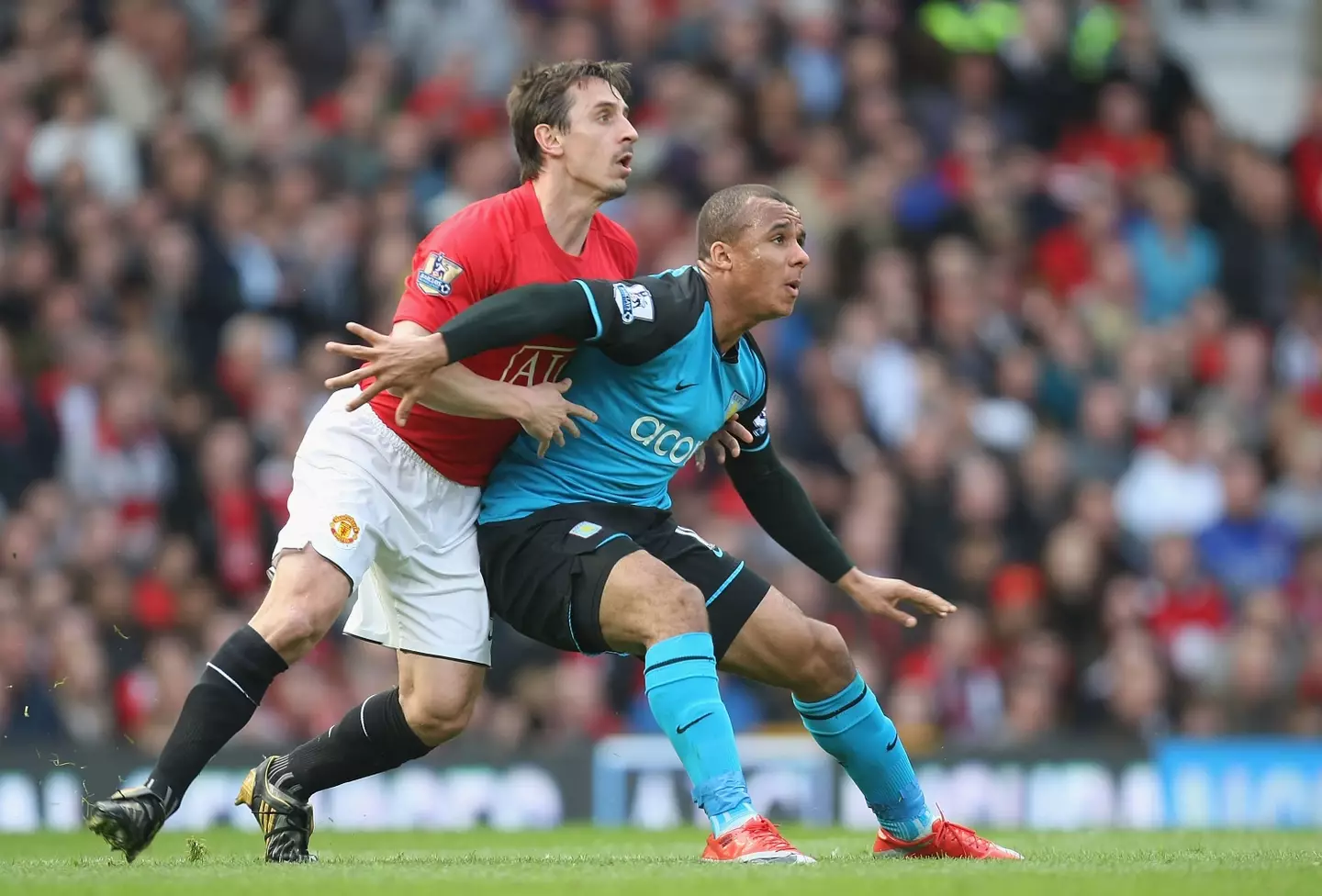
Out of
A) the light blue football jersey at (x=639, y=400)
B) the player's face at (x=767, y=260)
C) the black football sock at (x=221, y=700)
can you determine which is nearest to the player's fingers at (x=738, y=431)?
the light blue football jersey at (x=639, y=400)

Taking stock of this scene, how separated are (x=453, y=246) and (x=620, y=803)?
5.11m

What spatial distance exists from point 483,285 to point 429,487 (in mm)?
735

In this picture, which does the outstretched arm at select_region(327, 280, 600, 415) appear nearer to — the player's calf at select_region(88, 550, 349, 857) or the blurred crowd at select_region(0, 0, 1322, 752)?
the player's calf at select_region(88, 550, 349, 857)

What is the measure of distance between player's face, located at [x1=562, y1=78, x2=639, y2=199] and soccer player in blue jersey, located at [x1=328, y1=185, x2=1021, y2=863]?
385 mm

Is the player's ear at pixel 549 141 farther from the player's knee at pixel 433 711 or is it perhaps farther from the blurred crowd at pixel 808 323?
the blurred crowd at pixel 808 323

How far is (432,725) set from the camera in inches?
267

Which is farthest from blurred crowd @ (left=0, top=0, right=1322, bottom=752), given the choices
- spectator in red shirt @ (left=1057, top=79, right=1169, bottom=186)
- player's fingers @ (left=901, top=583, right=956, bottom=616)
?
player's fingers @ (left=901, top=583, right=956, bottom=616)

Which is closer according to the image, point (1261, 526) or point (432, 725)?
point (432, 725)

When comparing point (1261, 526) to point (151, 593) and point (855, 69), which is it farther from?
point (151, 593)

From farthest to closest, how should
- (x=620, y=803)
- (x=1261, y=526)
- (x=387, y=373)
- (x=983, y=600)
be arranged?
(x=1261, y=526)
(x=983, y=600)
(x=620, y=803)
(x=387, y=373)

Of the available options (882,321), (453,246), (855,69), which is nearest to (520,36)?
(855,69)

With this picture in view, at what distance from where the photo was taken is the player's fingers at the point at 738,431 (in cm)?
690

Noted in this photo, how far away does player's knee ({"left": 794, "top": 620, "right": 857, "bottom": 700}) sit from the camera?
6.46 m

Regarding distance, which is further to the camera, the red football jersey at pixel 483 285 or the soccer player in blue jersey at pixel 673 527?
the red football jersey at pixel 483 285
